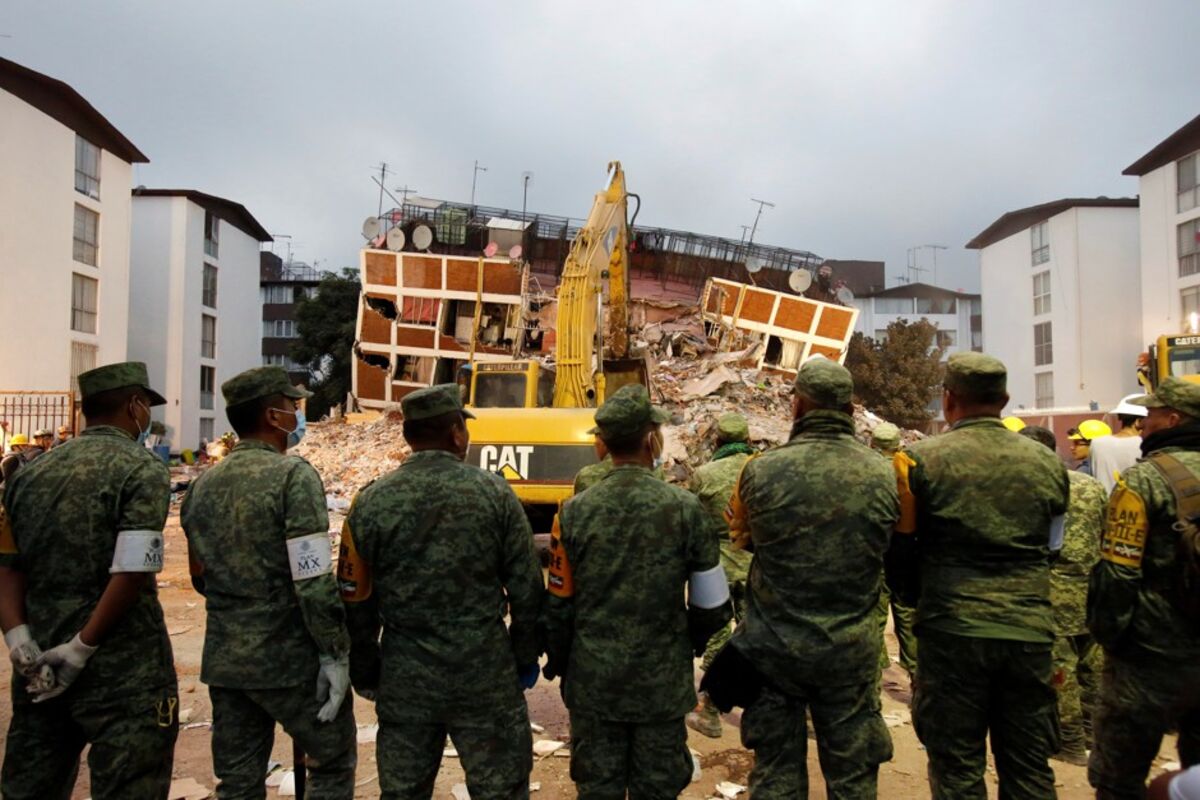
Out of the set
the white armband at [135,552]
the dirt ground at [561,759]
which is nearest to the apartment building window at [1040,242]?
the dirt ground at [561,759]

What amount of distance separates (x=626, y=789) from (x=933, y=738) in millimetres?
1083

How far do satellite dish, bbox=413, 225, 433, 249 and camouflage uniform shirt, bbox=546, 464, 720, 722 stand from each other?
858 inches

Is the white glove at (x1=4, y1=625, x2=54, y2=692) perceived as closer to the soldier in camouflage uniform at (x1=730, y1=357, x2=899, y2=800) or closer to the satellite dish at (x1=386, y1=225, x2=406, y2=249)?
the soldier in camouflage uniform at (x1=730, y1=357, x2=899, y2=800)

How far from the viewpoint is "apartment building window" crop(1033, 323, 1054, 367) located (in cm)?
3056

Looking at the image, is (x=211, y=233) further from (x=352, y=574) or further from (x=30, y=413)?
(x=352, y=574)

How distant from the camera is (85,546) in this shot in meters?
2.59

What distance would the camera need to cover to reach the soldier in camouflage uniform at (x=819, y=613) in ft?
8.50

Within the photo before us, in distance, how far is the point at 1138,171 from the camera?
82.6 ft

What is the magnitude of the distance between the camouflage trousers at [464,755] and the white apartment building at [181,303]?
2850 centimetres

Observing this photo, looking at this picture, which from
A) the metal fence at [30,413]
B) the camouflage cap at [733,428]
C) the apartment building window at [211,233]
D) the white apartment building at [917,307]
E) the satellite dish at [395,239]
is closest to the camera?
the camouflage cap at [733,428]

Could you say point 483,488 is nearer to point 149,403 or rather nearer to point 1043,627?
point 149,403

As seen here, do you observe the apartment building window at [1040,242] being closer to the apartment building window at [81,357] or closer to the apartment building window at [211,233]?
the apartment building window at [211,233]

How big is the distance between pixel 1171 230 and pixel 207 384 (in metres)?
33.8

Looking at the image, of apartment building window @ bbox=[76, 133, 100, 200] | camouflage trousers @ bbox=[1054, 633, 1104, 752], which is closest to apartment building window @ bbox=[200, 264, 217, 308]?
apartment building window @ bbox=[76, 133, 100, 200]
